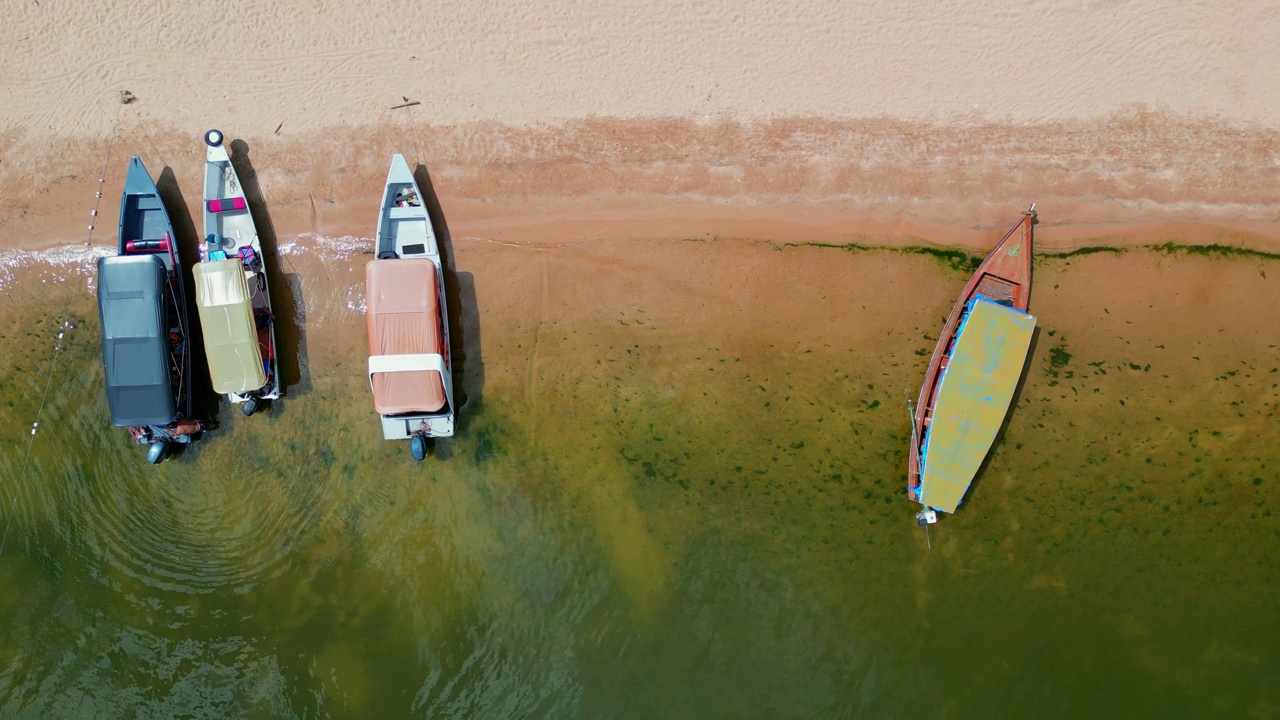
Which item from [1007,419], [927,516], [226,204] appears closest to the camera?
[226,204]

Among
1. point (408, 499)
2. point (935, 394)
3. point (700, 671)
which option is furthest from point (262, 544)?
point (935, 394)

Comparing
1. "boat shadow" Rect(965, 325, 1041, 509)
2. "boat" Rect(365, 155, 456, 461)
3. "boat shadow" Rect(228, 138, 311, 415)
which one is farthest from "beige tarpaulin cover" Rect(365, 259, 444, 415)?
"boat shadow" Rect(965, 325, 1041, 509)

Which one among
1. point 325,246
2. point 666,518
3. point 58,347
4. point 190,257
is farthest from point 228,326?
point 666,518

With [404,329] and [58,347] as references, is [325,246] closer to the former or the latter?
[404,329]

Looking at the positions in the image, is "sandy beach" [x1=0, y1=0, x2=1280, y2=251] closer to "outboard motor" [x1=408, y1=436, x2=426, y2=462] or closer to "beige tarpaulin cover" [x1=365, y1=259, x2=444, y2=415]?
"beige tarpaulin cover" [x1=365, y1=259, x2=444, y2=415]

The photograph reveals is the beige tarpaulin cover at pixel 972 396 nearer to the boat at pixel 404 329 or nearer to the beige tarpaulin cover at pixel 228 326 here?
the boat at pixel 404 329
